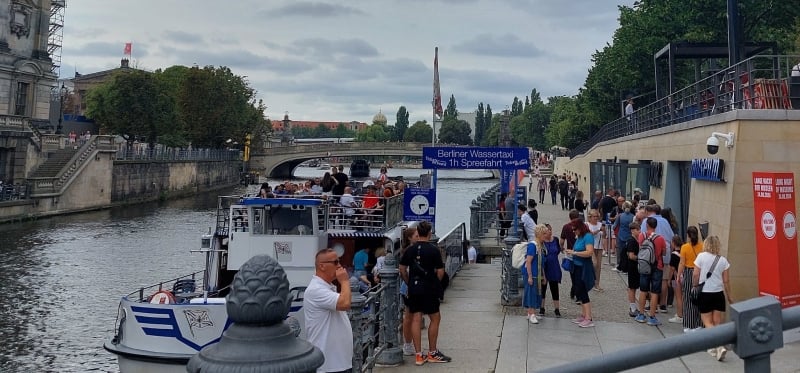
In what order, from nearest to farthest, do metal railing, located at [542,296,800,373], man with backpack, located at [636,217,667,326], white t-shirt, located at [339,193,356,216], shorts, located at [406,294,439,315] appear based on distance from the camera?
metal railing, located at [542,296,800,373] < shorts, located at [406,294,439,315] < man with backpack, located at [636,217,667,326] < white t-shirt, located at [339,193,356,216]

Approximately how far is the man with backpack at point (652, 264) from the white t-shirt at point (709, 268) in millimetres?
1603

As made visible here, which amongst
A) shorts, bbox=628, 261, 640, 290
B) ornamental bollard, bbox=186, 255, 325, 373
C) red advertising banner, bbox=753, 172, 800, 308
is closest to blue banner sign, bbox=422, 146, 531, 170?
shorts, bbox=628, 261, 640, 290

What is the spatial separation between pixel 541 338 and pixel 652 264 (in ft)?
7.73

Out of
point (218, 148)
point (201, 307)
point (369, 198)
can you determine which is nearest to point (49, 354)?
point (201, 307)

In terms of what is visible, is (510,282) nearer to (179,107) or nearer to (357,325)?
(357,325)

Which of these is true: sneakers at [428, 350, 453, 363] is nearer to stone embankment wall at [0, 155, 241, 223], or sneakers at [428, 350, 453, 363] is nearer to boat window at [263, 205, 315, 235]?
boat window at [263, 205, 315, 235]

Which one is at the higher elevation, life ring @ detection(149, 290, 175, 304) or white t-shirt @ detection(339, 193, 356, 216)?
white t-shirt @ detection(339, 193, 356, 216)

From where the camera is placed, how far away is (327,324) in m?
6.43

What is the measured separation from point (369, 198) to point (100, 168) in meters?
37.5

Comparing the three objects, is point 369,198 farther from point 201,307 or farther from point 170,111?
point 170,111

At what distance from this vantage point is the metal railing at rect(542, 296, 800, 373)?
2289 millimetres

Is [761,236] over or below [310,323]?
over

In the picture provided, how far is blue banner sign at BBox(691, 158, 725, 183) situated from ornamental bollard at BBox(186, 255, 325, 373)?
1146 cm

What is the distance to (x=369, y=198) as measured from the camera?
15914mm
